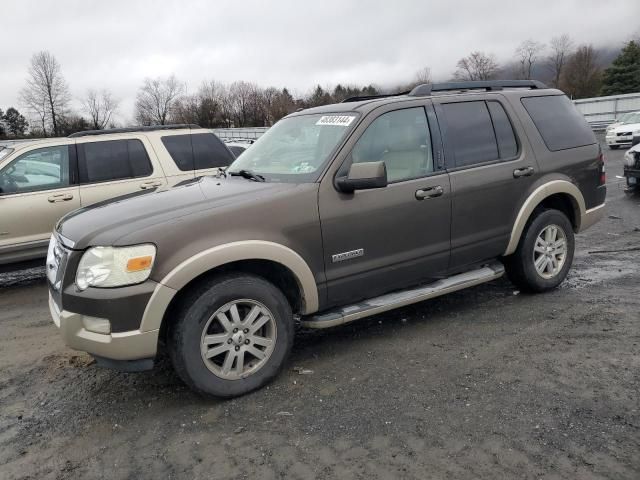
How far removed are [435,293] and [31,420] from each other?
9.87ft

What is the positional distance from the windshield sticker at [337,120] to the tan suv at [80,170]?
2.87 m

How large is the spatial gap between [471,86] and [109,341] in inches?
148

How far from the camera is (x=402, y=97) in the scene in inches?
174

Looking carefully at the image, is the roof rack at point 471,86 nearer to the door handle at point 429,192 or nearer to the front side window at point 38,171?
the door handle at point 429,192

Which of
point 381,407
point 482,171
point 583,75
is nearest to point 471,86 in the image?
point 482,171

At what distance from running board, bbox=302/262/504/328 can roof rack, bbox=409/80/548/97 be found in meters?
1.60

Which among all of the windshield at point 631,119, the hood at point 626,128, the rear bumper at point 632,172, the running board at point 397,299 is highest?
the windshield at point 631,119

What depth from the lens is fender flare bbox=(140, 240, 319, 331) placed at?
3148 millimetres

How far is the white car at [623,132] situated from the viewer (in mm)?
20219

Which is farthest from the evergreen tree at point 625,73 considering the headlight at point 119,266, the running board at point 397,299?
the headlight at point 119,266

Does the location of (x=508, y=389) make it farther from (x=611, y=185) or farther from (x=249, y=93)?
(x=249, y=93)

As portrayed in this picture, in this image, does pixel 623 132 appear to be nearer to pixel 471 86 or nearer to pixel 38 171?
pixel 471 86

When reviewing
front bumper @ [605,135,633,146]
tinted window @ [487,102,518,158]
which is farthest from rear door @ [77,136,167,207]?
front bumper @ [605,135,633,146]

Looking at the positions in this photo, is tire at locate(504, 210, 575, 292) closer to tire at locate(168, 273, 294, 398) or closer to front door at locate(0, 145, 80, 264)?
tire at locate(168, 273, 294, 398)
